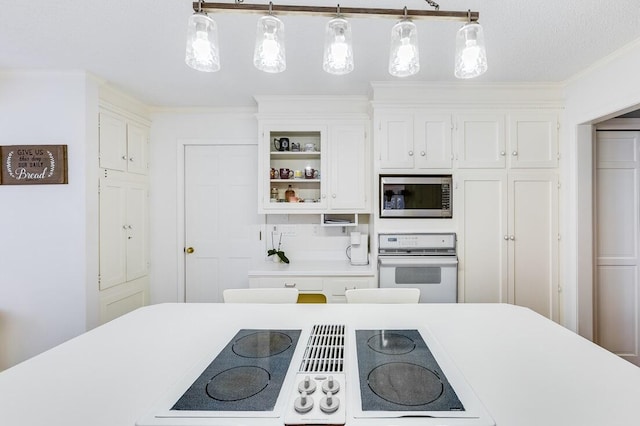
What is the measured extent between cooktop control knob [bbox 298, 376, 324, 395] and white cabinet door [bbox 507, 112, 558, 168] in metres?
2.62

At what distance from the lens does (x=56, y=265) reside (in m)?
2.40

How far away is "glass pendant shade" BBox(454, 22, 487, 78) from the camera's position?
102cm

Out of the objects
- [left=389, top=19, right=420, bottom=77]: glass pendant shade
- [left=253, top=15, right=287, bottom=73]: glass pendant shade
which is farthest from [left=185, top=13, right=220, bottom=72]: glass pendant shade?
[left=389, top=19, right=420, bottom=77]: glass pendant shade

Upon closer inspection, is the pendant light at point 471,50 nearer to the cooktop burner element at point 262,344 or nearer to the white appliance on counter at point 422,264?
the cooktop burner element at point 262,344

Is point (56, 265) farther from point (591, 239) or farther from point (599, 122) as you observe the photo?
point (599, 122)

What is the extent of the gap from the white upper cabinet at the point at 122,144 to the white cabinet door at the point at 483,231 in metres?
3.00

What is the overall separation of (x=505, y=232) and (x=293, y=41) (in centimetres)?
227

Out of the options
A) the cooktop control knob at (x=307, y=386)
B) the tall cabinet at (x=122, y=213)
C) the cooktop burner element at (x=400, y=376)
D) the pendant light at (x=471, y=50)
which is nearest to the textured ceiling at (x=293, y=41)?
the tall cabinet at (x=122, y=213)

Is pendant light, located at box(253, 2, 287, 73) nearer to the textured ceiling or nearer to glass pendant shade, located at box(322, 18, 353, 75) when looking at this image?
glass pendant shade, located at box(322, 18, 353, 75)

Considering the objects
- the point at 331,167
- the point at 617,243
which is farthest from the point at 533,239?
the point at 331,167

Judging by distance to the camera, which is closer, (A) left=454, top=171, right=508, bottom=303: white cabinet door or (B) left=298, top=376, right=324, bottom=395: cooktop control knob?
(B) left=298, top=376, right=324, bottom=395: cooktop control knob

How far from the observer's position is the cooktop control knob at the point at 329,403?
0.76m

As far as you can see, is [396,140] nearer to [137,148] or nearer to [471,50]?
[471,50]

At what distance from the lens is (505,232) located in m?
2.69
